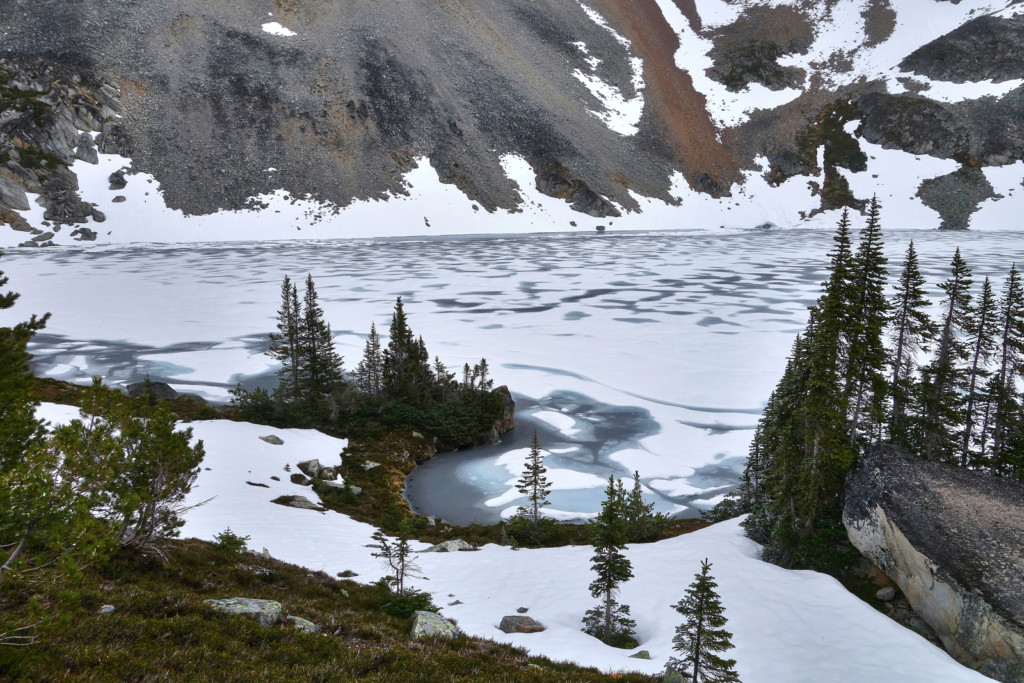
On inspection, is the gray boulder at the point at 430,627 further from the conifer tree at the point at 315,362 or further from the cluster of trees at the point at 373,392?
the conifer tree at the point at 315,362

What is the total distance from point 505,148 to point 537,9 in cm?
5559

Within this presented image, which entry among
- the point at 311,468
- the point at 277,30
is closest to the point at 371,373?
the point at 311,468

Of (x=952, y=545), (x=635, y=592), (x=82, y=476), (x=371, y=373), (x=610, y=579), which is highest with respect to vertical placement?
(x=82, y=476)

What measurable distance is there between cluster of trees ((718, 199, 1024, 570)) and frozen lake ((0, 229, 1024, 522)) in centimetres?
670

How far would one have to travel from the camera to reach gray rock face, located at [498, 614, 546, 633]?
46.3 ft

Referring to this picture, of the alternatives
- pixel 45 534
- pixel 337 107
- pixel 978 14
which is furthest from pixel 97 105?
pixel 978 14

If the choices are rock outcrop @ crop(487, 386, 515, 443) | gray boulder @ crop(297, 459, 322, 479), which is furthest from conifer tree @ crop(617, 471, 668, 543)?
gray boulder @ crop(297, 459, 322, 479)

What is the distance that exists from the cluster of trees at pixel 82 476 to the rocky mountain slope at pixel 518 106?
97.1m

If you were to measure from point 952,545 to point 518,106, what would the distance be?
12200 cm

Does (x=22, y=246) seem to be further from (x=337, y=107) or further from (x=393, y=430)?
(x=393, y=430)

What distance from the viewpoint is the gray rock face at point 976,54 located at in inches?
5325

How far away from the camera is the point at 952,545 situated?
13.9 metres

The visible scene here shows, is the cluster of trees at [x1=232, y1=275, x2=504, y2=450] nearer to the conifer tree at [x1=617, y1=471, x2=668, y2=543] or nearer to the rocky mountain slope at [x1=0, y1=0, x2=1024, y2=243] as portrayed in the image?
the conifer tree at [x1=617, y1=471, x2=668, y2=543]

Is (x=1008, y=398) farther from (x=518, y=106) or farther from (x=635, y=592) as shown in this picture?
(x=518, y=106)
